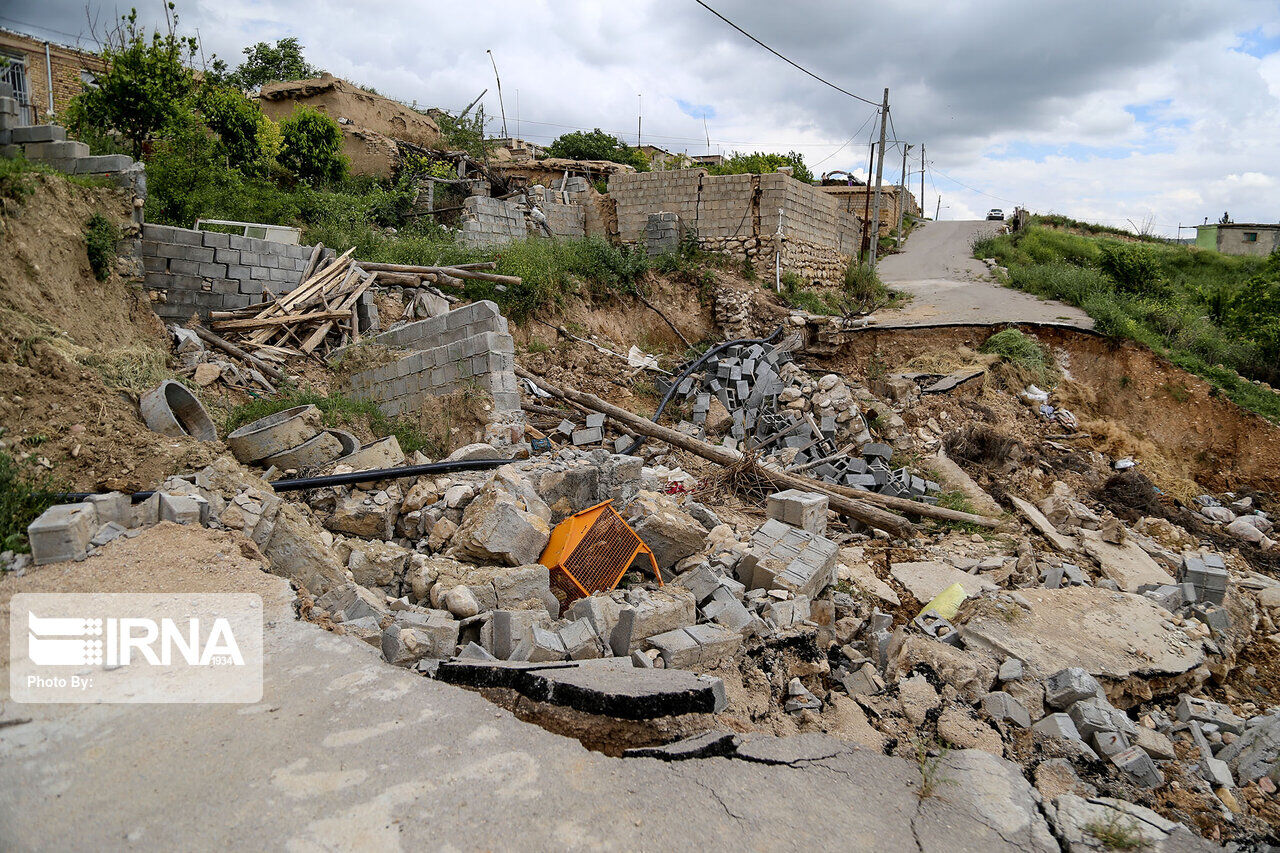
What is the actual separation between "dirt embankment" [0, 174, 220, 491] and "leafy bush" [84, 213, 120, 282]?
8 centimetres

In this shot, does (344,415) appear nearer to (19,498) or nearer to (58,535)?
(19,498)

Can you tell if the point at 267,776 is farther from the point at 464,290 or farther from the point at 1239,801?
the point at 464,290

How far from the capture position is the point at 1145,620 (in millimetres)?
5746

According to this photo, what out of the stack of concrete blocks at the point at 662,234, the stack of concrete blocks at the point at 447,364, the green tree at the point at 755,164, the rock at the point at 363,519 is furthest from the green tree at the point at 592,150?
the rock at the point at 363,519

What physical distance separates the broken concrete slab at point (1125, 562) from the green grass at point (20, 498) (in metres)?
9.26

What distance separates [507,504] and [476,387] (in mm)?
3212

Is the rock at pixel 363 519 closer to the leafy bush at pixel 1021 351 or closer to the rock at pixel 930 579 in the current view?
the rock at pixel 930 579

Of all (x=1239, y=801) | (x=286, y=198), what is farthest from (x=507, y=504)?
(x=286, y=198)

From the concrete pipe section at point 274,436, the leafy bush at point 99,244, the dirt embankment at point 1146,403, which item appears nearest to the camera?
the concrete pipe section at point 274,436

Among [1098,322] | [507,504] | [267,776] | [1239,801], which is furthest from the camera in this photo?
[1098,322]

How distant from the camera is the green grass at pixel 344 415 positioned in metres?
7.63

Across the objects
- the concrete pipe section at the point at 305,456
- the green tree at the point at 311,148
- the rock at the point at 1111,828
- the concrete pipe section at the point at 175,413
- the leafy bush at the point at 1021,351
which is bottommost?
the rock at the point at 1111,828

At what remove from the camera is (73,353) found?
19.1 feet

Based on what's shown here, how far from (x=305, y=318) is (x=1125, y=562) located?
1072 centimetres
